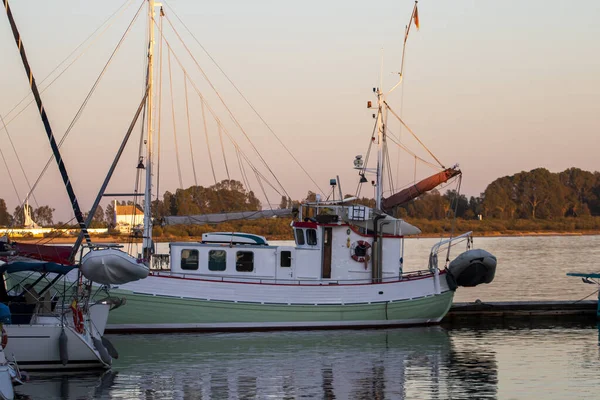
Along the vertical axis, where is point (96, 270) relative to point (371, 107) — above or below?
below

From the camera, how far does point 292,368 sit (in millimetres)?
26438

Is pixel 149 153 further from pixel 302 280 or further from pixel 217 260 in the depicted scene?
pixel 302 280

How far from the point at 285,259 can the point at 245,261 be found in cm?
139

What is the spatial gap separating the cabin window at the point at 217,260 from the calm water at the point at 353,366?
7.81ft

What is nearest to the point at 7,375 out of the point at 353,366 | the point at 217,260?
Answer: the point at 353,366

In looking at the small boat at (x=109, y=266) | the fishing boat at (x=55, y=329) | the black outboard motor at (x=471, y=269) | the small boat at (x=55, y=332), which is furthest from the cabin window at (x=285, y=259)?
the small boat at (x=55, y=332)

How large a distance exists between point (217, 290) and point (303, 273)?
10.4 feet

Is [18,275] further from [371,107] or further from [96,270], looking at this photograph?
[371,107]

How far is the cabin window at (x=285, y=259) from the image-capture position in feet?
110

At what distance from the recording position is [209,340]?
3133cm

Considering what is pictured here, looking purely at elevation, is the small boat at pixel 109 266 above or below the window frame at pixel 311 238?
below

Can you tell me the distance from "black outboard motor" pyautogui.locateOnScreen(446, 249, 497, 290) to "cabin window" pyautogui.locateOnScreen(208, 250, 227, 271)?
26.4ft

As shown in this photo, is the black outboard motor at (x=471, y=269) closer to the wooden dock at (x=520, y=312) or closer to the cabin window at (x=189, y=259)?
the wooden dock at (x=520, y=312)

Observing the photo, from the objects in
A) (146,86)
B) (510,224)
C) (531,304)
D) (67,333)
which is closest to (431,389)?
(67,333)
